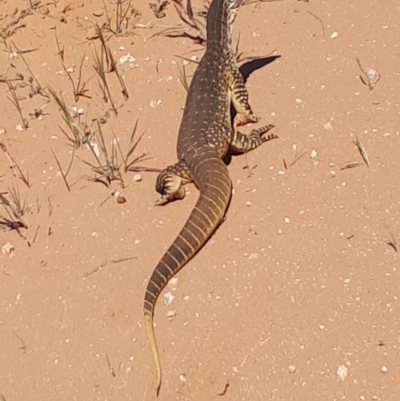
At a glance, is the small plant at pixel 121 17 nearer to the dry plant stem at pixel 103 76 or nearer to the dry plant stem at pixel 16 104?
the dry plant stem at pixel 103 76

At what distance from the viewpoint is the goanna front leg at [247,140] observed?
5820mm

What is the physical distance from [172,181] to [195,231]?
65cm

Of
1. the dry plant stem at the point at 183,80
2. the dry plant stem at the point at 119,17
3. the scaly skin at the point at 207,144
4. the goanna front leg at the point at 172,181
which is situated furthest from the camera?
the dry plant stem at the point at 119,17

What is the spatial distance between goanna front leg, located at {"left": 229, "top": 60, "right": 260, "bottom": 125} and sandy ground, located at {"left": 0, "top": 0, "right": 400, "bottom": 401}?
138mm

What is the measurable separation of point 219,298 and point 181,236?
501 millimetres

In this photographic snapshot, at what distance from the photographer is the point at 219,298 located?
4773mm

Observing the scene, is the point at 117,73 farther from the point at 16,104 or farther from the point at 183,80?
the point at 16,104

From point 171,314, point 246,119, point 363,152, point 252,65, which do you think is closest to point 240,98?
point 246,119

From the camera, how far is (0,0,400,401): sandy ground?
4398 mm

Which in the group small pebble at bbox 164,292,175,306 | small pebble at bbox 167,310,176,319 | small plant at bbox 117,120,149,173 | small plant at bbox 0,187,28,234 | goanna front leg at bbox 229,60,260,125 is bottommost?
small pebble at bbox 167,310,176,319

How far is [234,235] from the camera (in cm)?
515

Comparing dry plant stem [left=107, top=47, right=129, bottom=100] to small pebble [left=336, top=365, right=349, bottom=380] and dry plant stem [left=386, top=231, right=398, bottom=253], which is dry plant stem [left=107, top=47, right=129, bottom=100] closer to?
dry plant stem [left=386, top=231, right=398, bottom=253]

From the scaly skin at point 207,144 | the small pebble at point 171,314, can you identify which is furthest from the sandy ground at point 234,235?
the scaly skin at point 207,144

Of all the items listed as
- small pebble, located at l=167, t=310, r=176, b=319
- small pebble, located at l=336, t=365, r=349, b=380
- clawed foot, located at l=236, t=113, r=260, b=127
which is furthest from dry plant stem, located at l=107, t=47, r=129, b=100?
small pebble, located at l=336, t=365, r=349, b=380
